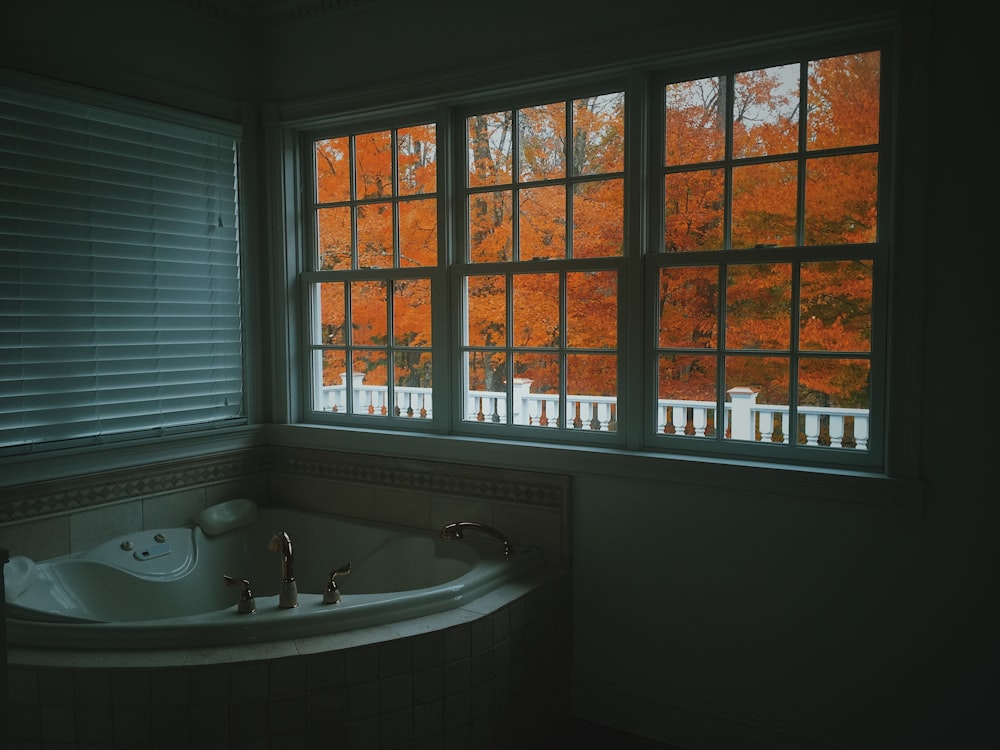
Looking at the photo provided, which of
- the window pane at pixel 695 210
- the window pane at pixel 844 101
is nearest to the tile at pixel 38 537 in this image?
the window pane at pixel 695 210

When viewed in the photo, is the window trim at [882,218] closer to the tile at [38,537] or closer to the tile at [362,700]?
the tile at [362,700]

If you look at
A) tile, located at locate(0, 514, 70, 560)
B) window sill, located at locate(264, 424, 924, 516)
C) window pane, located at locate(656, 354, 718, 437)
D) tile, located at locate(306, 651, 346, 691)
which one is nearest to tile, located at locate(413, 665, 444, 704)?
tile, located at locate(306, 651, 346, 691)

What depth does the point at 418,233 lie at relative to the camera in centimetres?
336

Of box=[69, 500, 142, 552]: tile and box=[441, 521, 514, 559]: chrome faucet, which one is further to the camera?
box=[69, 500, 142, 552]: tile

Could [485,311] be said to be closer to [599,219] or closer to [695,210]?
[599,219]

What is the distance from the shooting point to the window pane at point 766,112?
101 inches

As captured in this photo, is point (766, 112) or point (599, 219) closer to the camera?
point (766, 112)

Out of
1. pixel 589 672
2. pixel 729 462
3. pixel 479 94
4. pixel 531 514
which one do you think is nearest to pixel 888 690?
pixel 729 462

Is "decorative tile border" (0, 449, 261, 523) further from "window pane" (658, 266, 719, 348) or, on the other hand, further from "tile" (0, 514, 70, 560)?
"window pane" (658, 266, 719, 348)

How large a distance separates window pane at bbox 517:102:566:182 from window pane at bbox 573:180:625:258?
0.14 meters

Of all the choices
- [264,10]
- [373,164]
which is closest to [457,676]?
[373,164]

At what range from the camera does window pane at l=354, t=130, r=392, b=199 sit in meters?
3.44

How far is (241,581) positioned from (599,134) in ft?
6.42

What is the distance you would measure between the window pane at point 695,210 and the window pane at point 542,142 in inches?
17.7
